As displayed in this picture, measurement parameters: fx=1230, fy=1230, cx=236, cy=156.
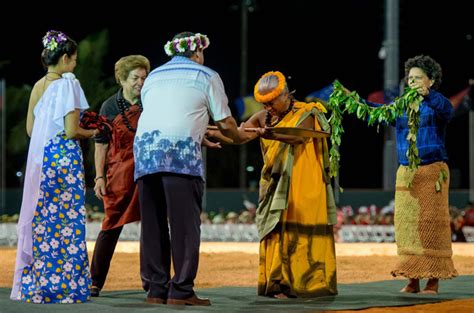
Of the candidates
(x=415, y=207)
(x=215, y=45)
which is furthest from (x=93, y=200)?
(x=215, y=45)

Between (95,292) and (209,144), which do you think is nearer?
(209,144)

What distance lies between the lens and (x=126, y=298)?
891cm

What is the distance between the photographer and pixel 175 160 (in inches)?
323

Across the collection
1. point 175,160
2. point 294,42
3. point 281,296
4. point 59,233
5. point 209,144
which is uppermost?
point 294,42

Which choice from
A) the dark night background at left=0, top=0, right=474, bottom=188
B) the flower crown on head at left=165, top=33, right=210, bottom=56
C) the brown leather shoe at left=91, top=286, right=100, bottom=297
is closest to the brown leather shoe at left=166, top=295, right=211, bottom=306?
the brown leather shoe at left=91, top=286, right=100, bottom=297

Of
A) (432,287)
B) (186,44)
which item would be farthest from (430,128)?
(186,44)

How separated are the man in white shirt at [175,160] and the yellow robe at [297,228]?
3.07 feet

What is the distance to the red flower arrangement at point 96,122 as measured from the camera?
8758 mm

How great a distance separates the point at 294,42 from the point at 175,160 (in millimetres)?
43441

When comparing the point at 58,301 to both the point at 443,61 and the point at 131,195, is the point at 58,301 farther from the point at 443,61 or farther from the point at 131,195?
the point at 443,61

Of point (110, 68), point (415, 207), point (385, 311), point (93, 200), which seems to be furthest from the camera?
point (110, 68)

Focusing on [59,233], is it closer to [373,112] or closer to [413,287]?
[373,112]

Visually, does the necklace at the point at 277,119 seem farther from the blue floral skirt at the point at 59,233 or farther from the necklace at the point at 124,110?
the blue floral skirt at the point at 59,233

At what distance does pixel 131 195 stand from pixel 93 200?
17.9 meters
